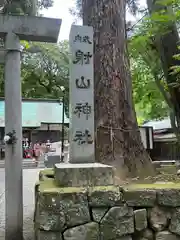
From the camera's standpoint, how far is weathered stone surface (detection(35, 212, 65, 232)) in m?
3.10

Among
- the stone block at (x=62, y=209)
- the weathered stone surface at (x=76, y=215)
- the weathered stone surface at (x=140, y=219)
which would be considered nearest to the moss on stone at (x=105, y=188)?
the stone block at (x=62, y=209)

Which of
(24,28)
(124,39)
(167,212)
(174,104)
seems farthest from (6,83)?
(174,104)

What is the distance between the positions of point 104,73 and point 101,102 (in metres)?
0.46

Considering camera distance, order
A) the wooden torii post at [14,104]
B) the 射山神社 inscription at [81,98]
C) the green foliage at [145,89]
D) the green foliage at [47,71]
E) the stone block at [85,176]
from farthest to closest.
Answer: the green foliage at [47,71] < the green foliage at [145,89] < the wooden torii post at [14,104] < the 射山神社 inscription at [81,98] < the stone block at [85,176]

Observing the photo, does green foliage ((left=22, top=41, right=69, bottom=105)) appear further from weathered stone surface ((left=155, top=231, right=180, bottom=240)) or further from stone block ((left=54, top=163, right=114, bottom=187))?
weathered stone surface ((left=155, top=231, right=180, bottom=240))

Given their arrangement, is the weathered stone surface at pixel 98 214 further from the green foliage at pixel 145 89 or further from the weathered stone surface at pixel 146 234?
the green foliage at pixel 145 89

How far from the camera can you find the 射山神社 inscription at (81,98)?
12.2ft

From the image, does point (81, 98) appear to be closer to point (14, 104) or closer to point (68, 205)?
point (14, 104)

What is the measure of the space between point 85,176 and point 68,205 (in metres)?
0.39

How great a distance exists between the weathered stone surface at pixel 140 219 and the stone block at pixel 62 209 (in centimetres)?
51

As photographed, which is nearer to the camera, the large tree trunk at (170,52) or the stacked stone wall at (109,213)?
the stacked stone wall at (109,213)

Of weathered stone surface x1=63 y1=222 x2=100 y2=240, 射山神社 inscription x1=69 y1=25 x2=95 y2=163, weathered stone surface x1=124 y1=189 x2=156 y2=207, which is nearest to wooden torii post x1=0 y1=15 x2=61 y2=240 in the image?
射山神社 inscription x1=69 y1=25 x2=95 y2=163

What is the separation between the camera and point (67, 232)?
3.13m

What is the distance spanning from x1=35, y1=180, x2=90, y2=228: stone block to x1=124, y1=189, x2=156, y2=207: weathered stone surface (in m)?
0.44
